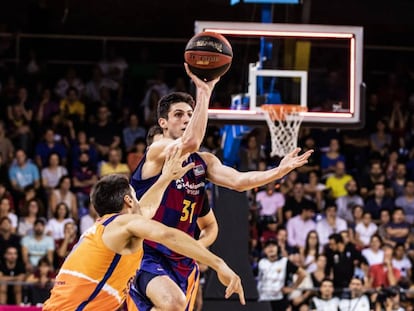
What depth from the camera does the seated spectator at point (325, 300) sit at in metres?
13.3

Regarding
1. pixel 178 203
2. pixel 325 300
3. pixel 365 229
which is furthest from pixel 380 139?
pixel 178 203

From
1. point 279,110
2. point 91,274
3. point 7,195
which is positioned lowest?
point 7,195

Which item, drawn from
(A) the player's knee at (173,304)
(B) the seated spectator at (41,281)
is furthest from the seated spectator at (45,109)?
(A) the player's knee at (173,304)

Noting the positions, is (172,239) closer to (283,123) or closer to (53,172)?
(283,123)

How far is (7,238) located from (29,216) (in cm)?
82

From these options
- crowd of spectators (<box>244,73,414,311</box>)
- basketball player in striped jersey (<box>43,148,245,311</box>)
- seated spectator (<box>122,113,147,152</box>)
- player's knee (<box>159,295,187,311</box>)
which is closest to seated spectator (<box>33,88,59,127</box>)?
seated spectator (<box>122,113,147,152</box>)

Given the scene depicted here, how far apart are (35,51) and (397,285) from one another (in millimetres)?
8463

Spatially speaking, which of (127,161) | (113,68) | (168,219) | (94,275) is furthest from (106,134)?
(94,275)

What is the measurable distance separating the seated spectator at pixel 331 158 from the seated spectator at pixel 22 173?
469 centimetres

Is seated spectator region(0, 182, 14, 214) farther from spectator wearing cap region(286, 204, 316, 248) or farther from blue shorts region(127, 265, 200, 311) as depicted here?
blue shorts region(127, 265, 200, 311)

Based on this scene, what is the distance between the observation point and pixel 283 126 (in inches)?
443

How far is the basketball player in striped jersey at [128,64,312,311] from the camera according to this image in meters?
7.59

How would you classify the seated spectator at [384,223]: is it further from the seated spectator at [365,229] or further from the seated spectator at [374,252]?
the seated spectator at [374,252]

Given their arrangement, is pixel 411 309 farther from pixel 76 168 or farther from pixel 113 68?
pixel 113 68
